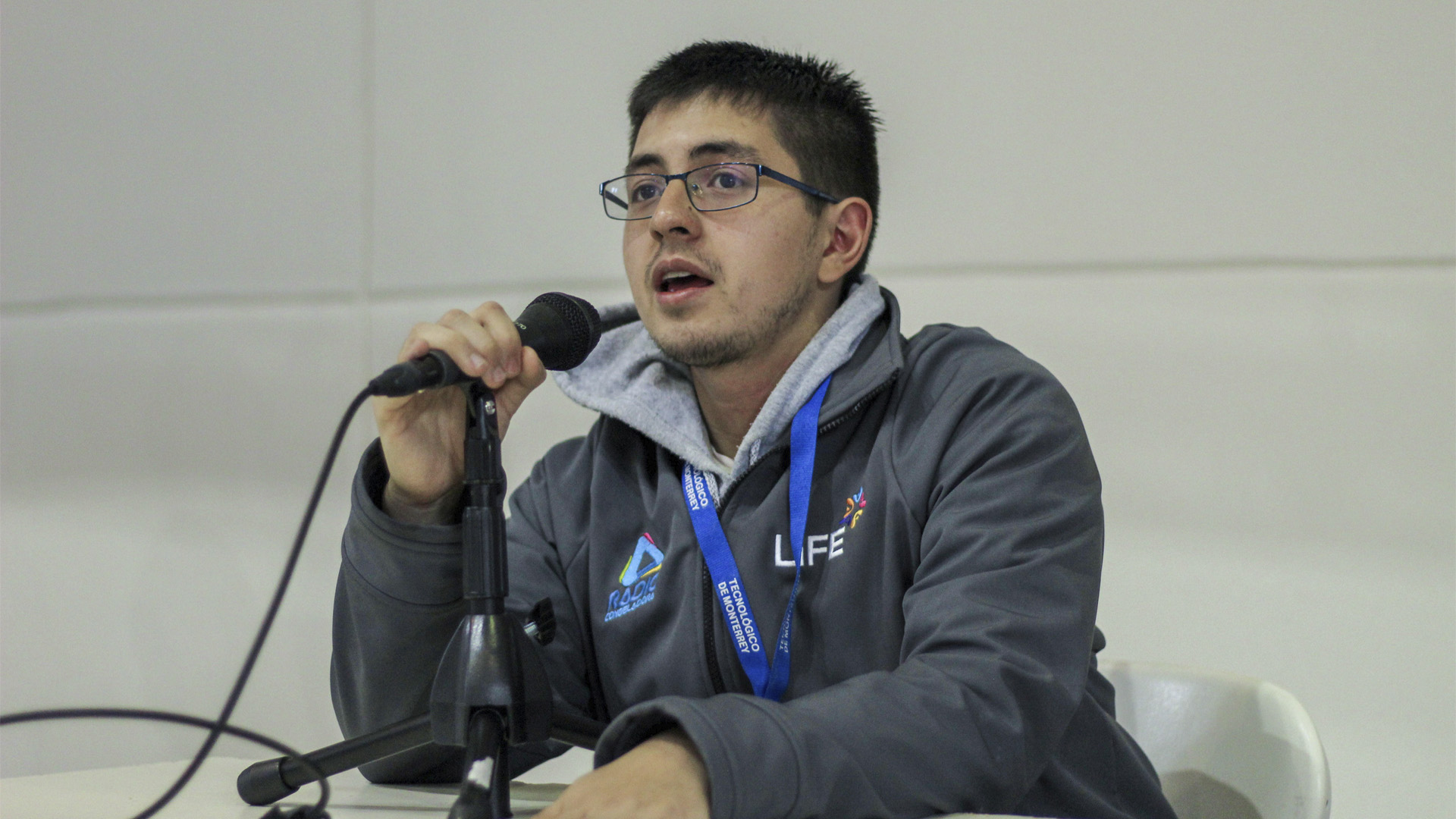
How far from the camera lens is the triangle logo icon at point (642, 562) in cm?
137

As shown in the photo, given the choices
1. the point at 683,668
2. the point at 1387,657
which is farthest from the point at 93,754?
the point at 1387,657

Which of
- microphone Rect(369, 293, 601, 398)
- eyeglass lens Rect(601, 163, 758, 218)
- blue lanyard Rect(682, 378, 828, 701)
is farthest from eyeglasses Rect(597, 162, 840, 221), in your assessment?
microphone Rect(369, 293, 601, 398)

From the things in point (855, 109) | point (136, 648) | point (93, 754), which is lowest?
point (93, 754)

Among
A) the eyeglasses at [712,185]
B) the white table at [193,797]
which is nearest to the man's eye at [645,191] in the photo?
the eyeglasses at [712,185]

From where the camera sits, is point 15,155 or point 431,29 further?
point 15,155

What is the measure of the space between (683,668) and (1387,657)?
3.84ft

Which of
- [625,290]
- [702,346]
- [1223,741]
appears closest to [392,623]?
[702,346]

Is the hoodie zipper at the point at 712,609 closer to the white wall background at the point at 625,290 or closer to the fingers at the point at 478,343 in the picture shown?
the fingers at the point at 478,343

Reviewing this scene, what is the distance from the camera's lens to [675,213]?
139cm

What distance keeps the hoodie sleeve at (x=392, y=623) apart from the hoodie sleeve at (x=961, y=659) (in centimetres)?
39

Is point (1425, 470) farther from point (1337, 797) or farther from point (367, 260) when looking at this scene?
point (367, 260)

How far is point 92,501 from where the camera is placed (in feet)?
9.03

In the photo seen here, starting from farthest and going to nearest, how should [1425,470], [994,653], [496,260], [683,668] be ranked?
[496,260], [1425,470], [683,668], [994,653]

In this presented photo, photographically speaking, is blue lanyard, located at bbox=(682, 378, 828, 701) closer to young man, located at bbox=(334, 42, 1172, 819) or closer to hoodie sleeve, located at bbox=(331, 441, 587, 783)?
young man, located at bbox=(334, 42, 1172, 819)
